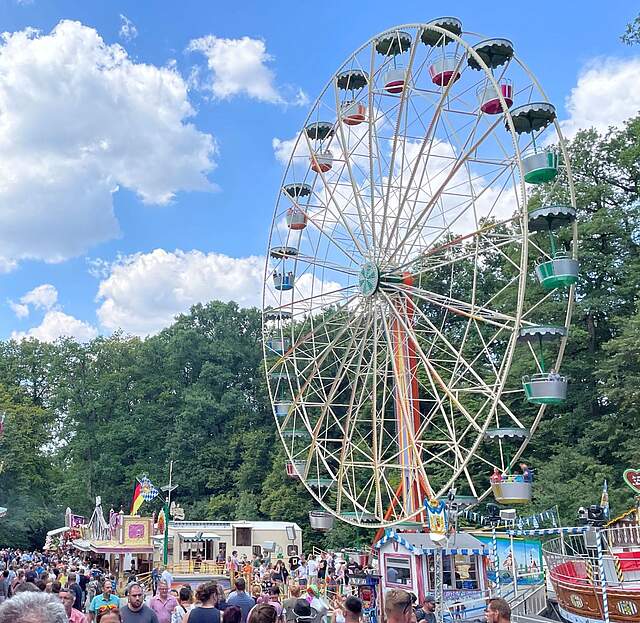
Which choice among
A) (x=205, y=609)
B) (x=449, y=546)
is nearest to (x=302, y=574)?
(x=449, y=546)

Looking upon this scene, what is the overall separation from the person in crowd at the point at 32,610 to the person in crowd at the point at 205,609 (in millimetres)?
4220

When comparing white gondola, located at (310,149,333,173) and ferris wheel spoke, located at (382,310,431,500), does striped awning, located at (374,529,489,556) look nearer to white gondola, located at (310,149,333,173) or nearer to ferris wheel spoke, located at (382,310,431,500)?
ferris wheel spoke, located at (382,310,431,500)

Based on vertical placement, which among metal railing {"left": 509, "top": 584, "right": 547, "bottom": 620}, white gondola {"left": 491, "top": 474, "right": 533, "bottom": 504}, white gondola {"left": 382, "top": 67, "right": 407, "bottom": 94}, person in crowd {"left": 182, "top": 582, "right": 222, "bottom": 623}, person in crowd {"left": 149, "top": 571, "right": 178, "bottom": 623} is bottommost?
metal railing {"left": 509, "top": 584, "right": 547, "bottom": 620}

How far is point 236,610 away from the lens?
5.92 meters

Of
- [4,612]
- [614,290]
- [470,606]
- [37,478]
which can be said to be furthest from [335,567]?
[37,478]

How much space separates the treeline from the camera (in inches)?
1142

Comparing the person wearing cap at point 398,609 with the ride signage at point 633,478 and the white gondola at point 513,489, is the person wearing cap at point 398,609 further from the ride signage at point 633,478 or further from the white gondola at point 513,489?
the ride signage at point 633,478

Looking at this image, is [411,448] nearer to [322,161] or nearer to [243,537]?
[322,161]

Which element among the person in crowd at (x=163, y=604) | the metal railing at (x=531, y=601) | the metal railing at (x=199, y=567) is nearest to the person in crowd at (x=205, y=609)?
the person in crowd at (x=163, y=604)

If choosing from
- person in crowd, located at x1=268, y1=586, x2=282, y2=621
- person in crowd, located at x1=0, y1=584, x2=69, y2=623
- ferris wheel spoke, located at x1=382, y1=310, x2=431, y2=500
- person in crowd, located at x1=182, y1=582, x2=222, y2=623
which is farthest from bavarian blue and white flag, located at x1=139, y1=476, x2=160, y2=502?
person in crowd, located at x1=0, y1=584, x2=69, y2=623

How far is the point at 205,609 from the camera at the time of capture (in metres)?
6.66

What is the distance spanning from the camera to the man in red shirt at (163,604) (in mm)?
9188

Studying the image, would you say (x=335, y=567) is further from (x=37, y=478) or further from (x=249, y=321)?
(x=249, y=321)

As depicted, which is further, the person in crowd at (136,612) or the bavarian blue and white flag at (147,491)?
the bavarian blue and white flag at (147,491)
